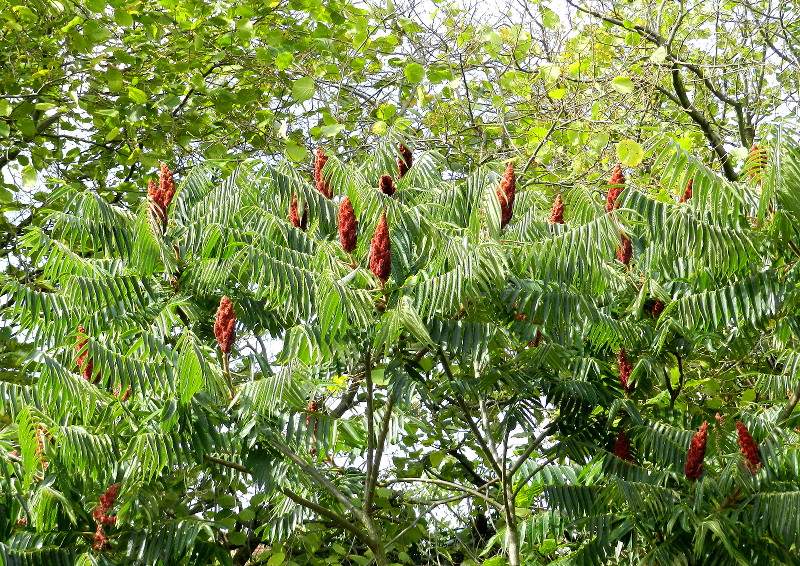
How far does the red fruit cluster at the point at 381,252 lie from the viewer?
12.6 feet

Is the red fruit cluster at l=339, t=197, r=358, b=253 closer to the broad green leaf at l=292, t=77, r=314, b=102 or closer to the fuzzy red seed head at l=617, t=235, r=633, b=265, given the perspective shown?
the fuzzy red seed head at l=617, t=235, r=633, b=265

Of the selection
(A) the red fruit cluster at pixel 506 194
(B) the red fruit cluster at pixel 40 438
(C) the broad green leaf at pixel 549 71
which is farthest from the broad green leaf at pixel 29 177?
(A) the red fruit cluster at pixel 506 194

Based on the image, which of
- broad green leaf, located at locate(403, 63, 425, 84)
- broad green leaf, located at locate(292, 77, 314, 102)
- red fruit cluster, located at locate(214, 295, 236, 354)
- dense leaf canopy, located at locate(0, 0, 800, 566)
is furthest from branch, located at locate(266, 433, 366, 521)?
broad green leaf, located at locate(403, 63, 425, 84)

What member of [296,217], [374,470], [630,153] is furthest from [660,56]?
[374,470]

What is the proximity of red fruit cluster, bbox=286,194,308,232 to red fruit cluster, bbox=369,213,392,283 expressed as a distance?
89cm

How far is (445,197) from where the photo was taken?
193 inches

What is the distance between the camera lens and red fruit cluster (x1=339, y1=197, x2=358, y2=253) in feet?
13.1

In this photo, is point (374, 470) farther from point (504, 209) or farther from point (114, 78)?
point (114, 78)

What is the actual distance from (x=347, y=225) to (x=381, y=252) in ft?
0.77

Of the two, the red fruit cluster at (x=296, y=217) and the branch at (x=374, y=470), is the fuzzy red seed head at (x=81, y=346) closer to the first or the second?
the red fruit cluster at (x=296, y=217)

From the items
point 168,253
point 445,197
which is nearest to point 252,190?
point 168,253

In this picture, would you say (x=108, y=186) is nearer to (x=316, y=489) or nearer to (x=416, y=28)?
(x=416, y=28)

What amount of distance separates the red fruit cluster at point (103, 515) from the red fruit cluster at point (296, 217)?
1.41m

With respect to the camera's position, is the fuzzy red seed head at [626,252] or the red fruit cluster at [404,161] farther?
the red fruit cluster at [404,161]
